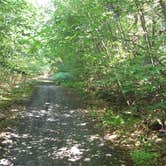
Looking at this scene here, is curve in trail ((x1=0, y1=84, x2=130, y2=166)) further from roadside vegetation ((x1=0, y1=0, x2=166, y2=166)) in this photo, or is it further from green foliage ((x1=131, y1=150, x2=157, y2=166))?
roadside vegetation ((x1=0, y1=0, x2=166, y2=166))

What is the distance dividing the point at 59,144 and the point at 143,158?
10.1ft

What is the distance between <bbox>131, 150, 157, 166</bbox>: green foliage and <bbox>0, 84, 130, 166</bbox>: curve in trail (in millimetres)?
353

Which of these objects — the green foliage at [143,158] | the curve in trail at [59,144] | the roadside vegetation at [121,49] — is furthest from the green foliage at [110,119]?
the green foliage at [143,158]

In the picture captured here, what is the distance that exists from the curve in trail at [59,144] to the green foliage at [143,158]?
35 cm

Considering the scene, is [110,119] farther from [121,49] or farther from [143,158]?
Answer: [143,158]

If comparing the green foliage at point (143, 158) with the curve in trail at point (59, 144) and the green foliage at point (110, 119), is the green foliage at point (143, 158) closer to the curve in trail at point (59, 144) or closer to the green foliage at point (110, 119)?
the curve in trail at point (59, 144)

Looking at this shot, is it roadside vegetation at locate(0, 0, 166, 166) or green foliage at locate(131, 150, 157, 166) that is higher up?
roadside vegetation at locate(0, 0, 166, 166)

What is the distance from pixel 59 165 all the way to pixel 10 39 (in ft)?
27.9

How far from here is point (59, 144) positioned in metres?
9.99

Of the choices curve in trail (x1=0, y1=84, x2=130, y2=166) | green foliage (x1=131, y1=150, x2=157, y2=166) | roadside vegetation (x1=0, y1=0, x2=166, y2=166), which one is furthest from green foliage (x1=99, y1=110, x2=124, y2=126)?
green foliage (x1=131, y1=150, x2=157, y2=166)

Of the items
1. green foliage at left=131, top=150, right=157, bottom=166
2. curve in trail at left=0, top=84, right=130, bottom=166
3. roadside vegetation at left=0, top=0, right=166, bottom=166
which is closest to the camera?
green foliage at left=131, top=150, right=157, bottom=166

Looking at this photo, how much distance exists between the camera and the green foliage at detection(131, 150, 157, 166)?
26.4ft

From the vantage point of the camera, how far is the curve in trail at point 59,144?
8.35 m

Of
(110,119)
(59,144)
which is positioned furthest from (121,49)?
(59,144)
